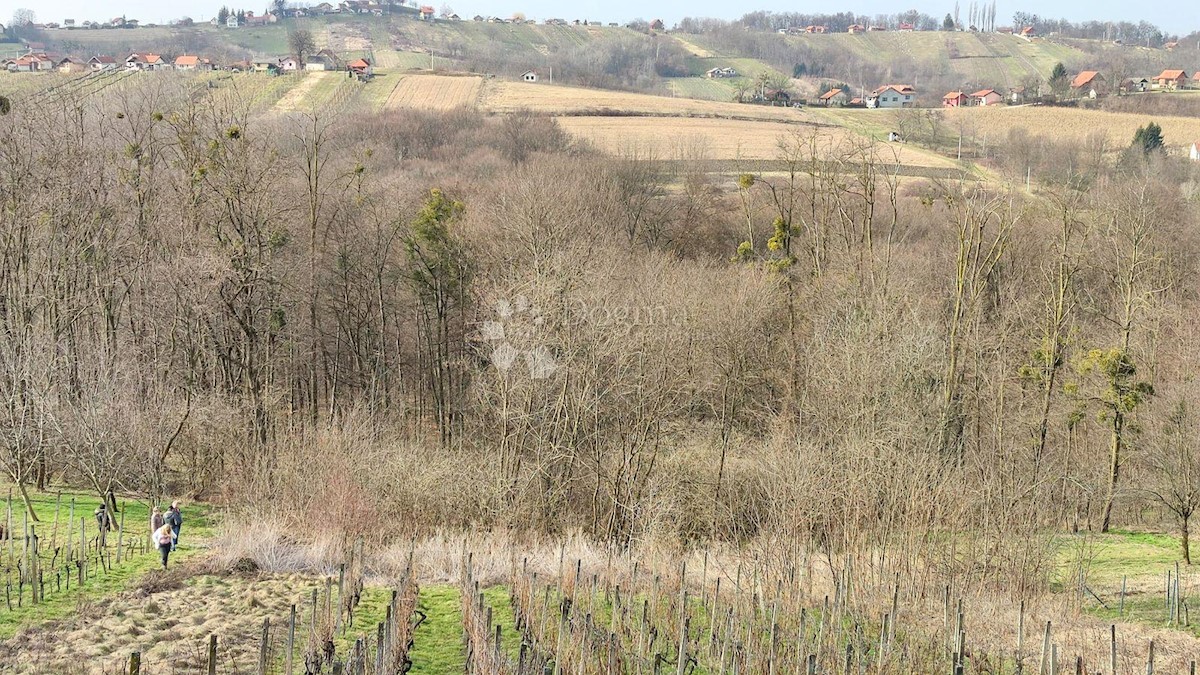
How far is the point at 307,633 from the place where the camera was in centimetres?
1370

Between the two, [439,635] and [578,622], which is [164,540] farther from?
[578,622]

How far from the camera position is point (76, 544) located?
18.8 m

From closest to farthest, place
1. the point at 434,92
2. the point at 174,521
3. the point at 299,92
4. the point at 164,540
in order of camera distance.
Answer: the point at 164,540
the point at 174,521
the point at 299,92
the point at 434,92

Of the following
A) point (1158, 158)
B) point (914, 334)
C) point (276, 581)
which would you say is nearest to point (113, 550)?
point (276, 581)

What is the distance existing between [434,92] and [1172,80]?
77249mm

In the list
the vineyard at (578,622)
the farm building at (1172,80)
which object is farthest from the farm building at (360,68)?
the vineyard at (578,622)

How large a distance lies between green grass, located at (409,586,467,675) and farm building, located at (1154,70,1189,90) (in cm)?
10650

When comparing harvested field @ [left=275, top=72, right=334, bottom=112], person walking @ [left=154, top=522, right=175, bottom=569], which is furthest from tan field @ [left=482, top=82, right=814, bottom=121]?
person walking @ [left=154, top=522, right=175, bottom=569]

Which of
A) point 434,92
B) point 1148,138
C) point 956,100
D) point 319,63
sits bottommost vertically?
point 1148,138

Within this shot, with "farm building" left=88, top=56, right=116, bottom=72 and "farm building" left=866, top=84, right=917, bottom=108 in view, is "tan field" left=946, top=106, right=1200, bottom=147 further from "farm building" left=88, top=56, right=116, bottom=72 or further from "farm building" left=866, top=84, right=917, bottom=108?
"farm building" left=88, top=56, right=116, bottom=72

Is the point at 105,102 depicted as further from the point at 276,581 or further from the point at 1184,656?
the point at 1184,656

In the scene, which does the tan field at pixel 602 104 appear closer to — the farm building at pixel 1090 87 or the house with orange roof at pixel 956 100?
the house with orange roof at pixel 956 100

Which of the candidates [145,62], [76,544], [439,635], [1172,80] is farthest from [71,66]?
[1172,80]

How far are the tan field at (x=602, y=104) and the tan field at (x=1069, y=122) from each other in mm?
12860
